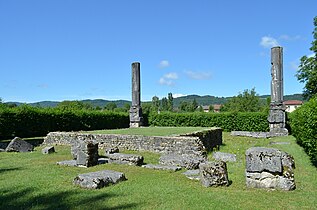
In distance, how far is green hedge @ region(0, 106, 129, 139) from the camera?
63.6 ft

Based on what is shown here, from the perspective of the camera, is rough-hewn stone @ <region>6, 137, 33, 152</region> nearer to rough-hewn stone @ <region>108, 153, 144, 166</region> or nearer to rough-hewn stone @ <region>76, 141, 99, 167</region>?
rough-hewn stone @ <region>76, 141, 99, 167</region>

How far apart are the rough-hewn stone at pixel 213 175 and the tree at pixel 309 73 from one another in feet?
97.8

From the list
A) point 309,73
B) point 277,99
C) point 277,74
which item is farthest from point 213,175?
point 309,73

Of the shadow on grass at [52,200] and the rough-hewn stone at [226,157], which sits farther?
the rough-hewn stone at [226,157]

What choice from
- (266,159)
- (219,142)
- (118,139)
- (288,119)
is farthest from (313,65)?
(266,159)

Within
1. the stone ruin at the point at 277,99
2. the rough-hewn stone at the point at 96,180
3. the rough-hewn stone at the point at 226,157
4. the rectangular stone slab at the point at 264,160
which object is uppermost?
the stone ruin at the point at 277,99

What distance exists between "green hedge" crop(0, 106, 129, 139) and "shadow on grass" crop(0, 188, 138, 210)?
1414cm

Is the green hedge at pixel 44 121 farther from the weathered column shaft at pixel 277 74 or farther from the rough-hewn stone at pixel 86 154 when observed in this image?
the weathered column shaft at pixel 277 74

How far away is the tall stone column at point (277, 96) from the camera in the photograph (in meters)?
22.7

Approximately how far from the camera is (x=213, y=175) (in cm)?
705

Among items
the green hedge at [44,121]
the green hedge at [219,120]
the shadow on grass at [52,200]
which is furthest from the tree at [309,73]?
the shadow on grass at [52,200]

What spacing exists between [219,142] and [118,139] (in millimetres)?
6437

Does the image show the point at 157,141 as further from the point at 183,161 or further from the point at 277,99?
the point at 277,99

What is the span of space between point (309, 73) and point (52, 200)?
115 feet
